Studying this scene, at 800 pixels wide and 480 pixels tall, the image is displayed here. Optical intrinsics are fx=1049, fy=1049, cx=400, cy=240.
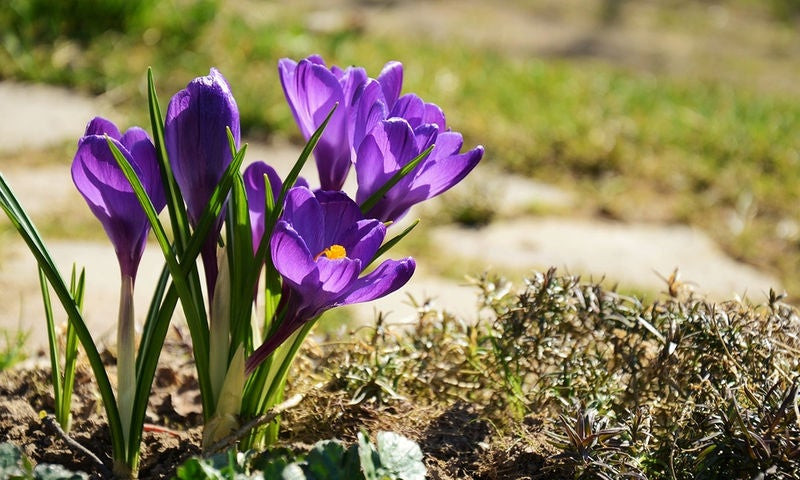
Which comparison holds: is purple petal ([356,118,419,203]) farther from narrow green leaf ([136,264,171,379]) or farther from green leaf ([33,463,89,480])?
green leaf ([33,463,89,480])

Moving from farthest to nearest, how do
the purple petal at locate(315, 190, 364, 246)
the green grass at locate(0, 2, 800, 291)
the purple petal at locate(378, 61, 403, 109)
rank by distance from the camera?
the green grass at locate(0, 2, 800, 291) → the purple petal at locate(378, 61, 403, 109) → the purple petal at locate(315, 190, 364, 246)

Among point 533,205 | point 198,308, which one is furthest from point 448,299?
point 198,308

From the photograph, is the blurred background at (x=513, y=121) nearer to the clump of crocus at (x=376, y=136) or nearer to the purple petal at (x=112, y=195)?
the purple petal at (x=112, y=195)

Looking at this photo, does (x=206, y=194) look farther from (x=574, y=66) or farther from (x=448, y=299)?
(x=574, y=66)

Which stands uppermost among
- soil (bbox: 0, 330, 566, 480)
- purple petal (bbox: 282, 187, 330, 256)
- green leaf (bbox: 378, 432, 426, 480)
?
purple petal (bbox: 282, 187, 330, 256)

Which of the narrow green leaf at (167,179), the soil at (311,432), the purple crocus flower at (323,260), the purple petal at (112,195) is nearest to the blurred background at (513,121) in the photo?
the soil at (311,432)

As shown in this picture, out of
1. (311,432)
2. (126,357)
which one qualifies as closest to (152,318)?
(126,357)

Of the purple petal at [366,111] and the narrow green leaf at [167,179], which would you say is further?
the purple petal at [366,111]

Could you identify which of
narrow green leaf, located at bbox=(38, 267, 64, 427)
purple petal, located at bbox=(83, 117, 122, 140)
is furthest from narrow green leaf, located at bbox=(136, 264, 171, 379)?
purple petal, located at bbox=(83, 117, 122, 140)
